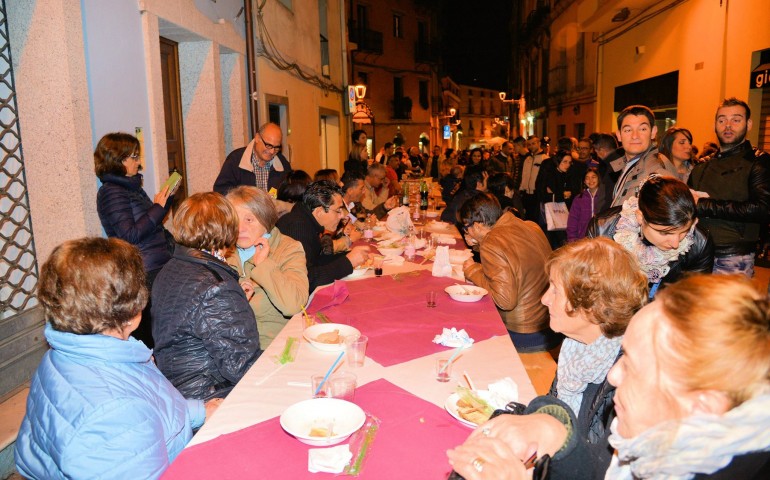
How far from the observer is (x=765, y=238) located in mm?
7230

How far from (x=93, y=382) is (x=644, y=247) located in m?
2.58

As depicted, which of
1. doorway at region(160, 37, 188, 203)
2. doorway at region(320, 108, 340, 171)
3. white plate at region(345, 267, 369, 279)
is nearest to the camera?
white plate at region(345, 267, 369, 279)

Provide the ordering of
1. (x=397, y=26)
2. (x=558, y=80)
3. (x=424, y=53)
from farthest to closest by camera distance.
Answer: (x=424, y=53)
(x=397, y=26)
(x=558, y=80)

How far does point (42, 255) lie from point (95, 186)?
590 mm

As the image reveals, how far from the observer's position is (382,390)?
2.16 m

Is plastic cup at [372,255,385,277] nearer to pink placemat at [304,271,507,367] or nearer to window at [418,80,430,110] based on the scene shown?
pink placemat at [304,271,507,367]

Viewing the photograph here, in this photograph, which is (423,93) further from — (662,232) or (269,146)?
(662,232)

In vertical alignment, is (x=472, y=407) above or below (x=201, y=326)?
below

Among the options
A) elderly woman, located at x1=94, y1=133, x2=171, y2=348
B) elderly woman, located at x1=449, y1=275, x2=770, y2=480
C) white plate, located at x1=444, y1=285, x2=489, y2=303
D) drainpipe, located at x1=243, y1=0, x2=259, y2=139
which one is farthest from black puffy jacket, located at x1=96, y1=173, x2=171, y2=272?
drainpipe, located at x1=243, y1=0, x2=259, y2=139

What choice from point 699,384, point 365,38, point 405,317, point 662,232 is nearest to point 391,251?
point 405,317

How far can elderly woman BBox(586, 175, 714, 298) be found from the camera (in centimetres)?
257

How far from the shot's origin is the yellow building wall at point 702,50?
772 centimetres

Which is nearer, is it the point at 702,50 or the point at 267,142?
the point at 267,142

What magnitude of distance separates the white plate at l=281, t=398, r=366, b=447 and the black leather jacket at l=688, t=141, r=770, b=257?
2998 mm
